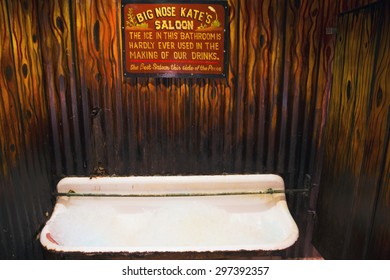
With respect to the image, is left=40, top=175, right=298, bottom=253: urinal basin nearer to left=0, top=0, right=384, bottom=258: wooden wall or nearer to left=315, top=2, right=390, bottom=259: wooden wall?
left=0, top=0, right=384, bottom=258: wooden wall

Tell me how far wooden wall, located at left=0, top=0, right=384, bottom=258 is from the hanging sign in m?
0.10

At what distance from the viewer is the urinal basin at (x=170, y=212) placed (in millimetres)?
3029

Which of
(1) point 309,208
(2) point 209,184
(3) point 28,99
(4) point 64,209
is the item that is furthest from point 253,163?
(3) point 28,99

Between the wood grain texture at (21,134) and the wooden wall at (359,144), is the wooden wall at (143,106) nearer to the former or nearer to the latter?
the wood grain texture at (21,134)

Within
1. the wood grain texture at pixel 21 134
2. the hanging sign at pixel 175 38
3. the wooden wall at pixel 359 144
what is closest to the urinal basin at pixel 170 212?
the wood grain texture at pixel 21 134

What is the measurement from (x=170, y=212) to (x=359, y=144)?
1926 millimetres

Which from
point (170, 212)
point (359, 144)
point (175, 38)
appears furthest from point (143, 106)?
point (359, 144)

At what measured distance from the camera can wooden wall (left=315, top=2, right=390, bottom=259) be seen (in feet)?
7.95

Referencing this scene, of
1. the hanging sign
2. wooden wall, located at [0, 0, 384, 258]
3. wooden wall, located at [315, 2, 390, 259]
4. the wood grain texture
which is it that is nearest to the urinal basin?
wooden wall, located at [0, 0, 384, 258]

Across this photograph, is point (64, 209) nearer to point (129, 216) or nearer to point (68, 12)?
point (129, 216)

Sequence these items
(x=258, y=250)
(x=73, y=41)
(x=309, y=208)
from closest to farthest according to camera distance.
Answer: (x=258, y=250) < (x=73, y=41) < (x=309, y=208)

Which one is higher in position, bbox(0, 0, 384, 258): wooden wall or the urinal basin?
bbox(0, 0, 384, 258): wooden wall

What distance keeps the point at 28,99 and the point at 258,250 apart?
2.55m

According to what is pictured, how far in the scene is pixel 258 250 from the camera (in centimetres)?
264
